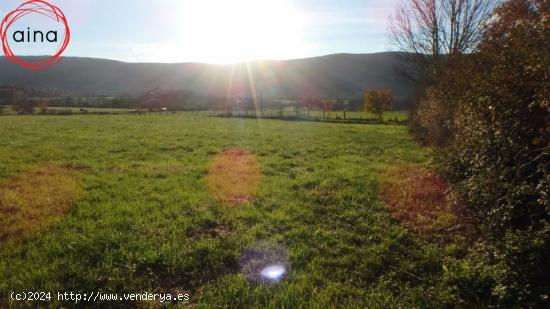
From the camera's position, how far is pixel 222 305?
4.04m

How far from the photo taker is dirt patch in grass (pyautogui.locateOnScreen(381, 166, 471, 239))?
6.31 m

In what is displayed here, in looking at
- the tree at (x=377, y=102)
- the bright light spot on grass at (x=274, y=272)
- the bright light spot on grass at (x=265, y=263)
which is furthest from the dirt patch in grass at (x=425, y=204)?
the tree at (x=377, y=102)

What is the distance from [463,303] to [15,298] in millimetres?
5480

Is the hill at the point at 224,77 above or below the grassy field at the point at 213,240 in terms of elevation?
above

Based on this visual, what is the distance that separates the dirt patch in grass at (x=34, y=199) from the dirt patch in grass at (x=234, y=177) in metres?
3.52

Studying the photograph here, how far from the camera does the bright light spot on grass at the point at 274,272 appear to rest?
467 cm

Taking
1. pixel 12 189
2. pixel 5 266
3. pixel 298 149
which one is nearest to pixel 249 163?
pixel 298 149

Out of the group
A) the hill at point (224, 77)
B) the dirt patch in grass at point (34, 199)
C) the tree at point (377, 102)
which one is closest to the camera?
the dirt patch in grass at point (34, 199)

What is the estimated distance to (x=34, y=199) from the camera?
25.3 feet

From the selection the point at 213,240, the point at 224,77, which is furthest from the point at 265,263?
the point at 224,77

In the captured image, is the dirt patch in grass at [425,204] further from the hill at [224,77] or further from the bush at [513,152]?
the hill at [224,77]

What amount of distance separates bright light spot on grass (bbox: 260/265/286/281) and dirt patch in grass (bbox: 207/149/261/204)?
317cm

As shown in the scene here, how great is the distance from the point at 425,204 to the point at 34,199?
9129mm

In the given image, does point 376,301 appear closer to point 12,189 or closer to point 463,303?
point 463,303
